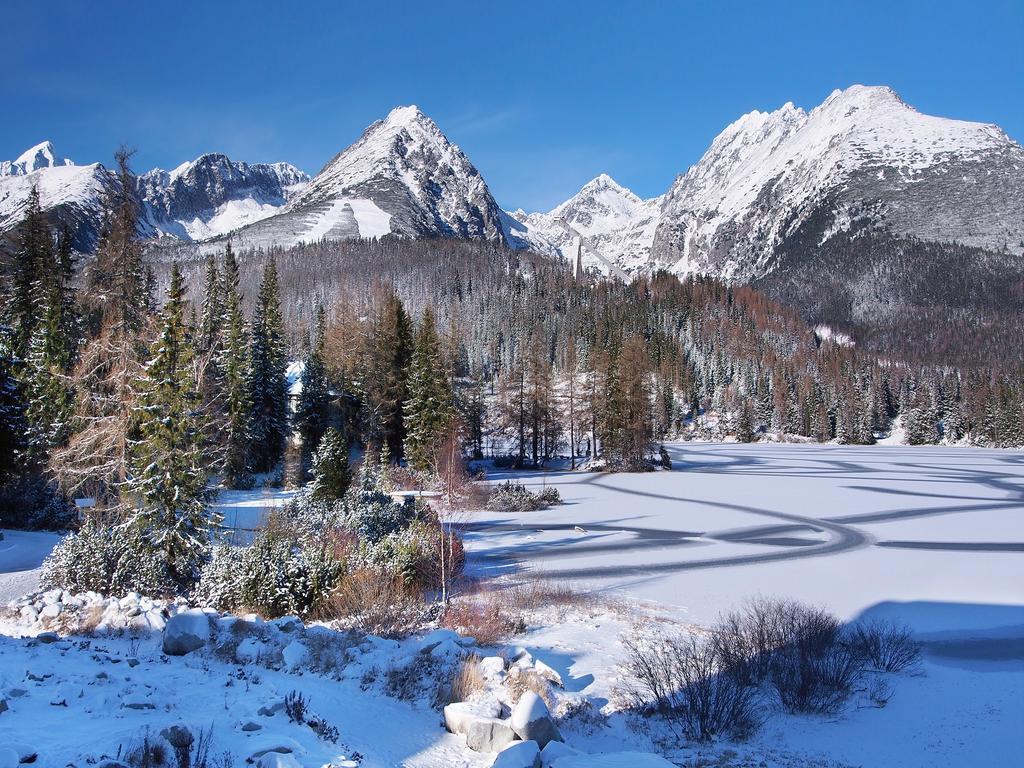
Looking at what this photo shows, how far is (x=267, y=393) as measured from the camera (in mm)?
49562

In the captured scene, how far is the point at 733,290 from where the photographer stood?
18875cm

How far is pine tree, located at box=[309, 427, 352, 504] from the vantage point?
3072 centimetres

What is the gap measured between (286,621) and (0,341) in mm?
25514

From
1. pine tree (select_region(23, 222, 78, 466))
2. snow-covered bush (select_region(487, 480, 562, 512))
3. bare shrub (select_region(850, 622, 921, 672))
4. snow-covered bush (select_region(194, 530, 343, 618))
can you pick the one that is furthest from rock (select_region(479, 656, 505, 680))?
snow-covered bush (select_region(487, 480, 562, 512))

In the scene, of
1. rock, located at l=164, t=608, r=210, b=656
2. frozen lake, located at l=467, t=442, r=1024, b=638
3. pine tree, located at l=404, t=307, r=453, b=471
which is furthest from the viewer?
pine tree, located at l=404, t=307, r=453, b=471

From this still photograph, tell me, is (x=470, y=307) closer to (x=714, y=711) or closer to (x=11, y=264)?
(x=11, y=264)

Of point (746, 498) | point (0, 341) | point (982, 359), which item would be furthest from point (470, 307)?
point (982, 359)

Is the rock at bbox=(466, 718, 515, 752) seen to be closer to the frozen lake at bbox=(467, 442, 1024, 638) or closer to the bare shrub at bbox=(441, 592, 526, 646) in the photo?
the bare shrub at bbox=(441, 592, 526, 646)

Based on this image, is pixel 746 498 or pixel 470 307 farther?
pixel 470 307

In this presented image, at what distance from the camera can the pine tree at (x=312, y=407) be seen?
172 ft

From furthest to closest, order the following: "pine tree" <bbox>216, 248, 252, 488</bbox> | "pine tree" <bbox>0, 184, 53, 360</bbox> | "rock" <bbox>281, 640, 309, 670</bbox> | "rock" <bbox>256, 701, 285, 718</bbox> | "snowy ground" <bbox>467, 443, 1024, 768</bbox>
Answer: "pine tree" <bbox>216, 248, 252, 488</bbox> < "pine tree" <bbox>0, 184, 53, 360</bbox> < "snowy ground" <bbox>467, 443, 1024, 768</bbox> < "rock" <bbox>281, 640, 309, 670</bbox> < "rock" <bbox>256, 701, 285, 718</bbox>

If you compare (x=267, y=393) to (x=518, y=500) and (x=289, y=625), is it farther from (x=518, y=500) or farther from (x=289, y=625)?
(x=289, y=625)

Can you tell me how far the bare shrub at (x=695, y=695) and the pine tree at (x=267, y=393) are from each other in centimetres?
4105

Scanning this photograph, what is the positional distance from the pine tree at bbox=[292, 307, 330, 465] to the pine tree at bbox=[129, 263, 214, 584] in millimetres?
34214
